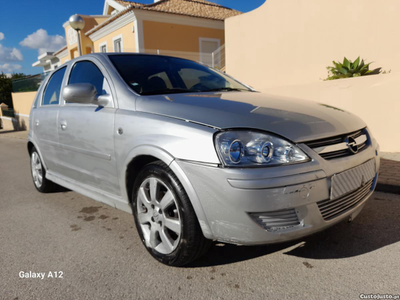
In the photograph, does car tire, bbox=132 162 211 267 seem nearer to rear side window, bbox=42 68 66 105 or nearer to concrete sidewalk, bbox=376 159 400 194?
rear side window, bbox=42 68 66 105

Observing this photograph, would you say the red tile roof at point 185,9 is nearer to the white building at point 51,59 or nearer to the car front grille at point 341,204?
the white building at point 51,59

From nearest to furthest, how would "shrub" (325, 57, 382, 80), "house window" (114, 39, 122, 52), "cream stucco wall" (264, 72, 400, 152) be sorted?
"cream stucco wall" (264, 72, 400, 152)
"shrub" (325, 57, 382, 80)
"house window" (114, 39, 122, 52)

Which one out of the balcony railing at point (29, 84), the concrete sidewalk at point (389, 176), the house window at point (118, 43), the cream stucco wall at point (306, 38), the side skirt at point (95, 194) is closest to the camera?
the side skirt at point (95, 194)

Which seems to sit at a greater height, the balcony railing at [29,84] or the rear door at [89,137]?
the balcony railing at [29,84]

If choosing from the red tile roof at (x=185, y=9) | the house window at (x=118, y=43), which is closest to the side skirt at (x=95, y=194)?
the red tile roof at (x=185, y=9)

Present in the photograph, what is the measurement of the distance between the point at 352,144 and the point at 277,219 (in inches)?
32.9

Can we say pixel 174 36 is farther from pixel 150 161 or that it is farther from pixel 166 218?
pixel 166 218

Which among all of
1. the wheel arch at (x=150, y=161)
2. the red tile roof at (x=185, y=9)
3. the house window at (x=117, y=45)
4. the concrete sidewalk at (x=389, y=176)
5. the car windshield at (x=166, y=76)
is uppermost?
the red tile roof at (x=185, y=9)

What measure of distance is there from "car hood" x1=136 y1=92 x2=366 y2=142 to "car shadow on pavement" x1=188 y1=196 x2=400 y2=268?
908 mm

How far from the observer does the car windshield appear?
9.42ft

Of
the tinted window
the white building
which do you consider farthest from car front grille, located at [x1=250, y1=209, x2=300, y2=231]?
the white building

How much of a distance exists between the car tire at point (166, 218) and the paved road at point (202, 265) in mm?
151

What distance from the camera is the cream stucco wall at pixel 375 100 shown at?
548cm

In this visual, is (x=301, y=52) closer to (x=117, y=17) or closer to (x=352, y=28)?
(x=352, y=28)
